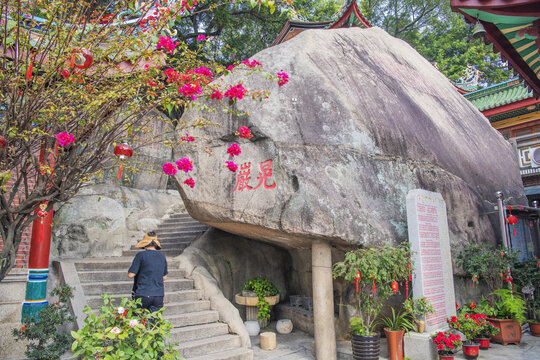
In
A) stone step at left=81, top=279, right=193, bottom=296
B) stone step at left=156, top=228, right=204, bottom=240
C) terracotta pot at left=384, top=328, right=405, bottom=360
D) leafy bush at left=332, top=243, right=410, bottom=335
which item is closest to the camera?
leafy bush at left=332, top=243, right=410, bottom=335

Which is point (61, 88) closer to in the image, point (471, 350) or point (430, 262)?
point (430, 262)

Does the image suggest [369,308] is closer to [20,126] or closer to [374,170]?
[374,170]

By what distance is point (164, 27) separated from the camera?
13.4ft

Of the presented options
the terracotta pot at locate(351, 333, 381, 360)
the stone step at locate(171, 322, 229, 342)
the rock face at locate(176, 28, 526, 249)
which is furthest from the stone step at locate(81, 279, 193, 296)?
the terracotta pot at locate(351, 333, 381, 360)

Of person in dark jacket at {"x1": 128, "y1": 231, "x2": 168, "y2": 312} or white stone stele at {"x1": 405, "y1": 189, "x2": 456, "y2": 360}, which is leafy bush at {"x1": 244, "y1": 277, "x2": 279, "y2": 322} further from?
person in dark jacket at {"x1": 128, "y1": 231, "x2": 168, "y2": 312}

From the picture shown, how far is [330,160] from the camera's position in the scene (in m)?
6.52

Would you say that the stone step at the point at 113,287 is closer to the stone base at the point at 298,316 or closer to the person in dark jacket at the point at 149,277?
the person in dark jacket at the point at 149,277

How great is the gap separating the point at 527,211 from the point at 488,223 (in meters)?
2.19

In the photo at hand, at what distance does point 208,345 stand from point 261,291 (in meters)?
2.27

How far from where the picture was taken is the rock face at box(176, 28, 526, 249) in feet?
20.6

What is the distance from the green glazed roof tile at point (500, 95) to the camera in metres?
13.6

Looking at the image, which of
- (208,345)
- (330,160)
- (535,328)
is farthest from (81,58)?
(535,328)

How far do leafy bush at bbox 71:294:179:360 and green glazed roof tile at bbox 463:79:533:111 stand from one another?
13843mm

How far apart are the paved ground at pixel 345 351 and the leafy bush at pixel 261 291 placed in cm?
60
